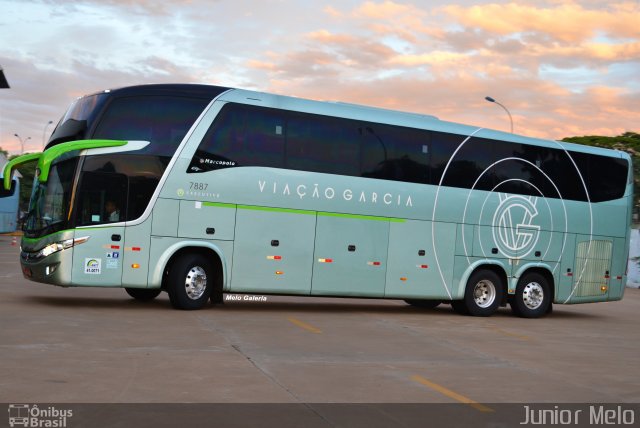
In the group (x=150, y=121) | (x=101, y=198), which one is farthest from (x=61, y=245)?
(x=150, y=121)

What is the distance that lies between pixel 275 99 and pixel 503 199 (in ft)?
19.5

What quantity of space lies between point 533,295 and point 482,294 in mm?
1375

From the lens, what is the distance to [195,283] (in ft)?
54.0

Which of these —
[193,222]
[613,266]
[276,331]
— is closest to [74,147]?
[193,222]

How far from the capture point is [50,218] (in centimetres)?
1565

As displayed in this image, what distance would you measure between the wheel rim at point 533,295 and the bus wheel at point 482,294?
2.18 ft

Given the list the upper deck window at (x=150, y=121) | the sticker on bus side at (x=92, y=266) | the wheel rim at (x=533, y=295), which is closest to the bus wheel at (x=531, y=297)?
the wheel rim at (x=533, y=295)

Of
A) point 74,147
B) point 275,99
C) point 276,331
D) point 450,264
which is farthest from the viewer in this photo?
point 450,264

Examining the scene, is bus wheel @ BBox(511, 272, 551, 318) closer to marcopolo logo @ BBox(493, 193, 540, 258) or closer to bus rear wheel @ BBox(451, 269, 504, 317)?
bus rear wheel @ BBox(451, 269, 504, 317)

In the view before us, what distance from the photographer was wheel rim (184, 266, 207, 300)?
53.8 feet

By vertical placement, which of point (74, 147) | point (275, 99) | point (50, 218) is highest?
point (275, 99)

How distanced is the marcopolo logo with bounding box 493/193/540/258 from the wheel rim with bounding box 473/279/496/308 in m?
0.81
